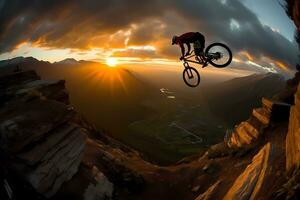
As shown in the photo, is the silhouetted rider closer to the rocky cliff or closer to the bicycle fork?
the bicycle fork

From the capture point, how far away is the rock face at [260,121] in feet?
143

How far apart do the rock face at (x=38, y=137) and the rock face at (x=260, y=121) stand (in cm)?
2865

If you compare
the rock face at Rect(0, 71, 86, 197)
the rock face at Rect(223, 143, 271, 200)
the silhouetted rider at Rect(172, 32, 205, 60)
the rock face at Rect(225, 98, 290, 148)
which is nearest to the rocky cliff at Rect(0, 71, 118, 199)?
the rock face at Rect(0, 71, 86, 197)

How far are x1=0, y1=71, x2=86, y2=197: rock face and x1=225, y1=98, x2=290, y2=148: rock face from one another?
28.6m

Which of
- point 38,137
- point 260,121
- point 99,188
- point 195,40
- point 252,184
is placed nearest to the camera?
point 195,40

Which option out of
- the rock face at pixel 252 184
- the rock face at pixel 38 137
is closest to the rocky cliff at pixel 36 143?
the rock face at pixel 38 137

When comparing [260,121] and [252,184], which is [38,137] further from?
[260,121]

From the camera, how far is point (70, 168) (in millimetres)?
35188

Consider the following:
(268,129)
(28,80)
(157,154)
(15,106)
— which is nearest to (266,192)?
(268,129)

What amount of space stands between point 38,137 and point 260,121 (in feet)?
121

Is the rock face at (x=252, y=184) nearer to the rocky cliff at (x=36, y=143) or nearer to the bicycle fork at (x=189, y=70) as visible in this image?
the bicycle fork at (x=189, y=70)

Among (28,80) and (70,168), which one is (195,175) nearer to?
(70,168)

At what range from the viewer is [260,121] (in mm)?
47250

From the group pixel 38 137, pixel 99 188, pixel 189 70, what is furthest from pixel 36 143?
pixel 189 70
